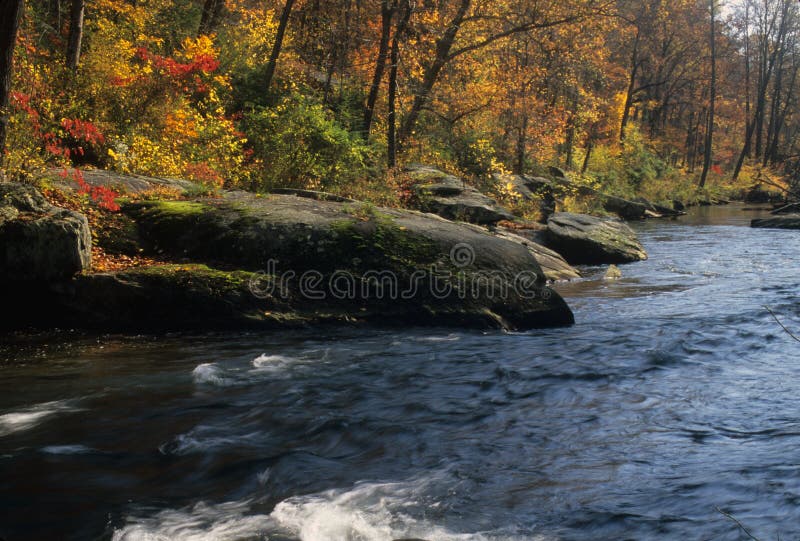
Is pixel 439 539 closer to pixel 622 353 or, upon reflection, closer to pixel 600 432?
pixel 600 432

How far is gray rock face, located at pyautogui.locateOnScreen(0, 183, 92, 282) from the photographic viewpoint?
7.04 meters

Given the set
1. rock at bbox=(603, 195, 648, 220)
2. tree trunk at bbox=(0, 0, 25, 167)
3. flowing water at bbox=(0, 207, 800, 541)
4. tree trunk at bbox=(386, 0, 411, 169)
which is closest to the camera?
flowing water at bbox=(0, 207, 800, 541)

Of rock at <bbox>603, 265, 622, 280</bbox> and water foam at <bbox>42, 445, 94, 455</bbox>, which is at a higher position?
rock at <bbox>603, 265, 622, 280</bbox>

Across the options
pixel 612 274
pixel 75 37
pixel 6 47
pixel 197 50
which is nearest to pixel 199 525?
pixel 6 47

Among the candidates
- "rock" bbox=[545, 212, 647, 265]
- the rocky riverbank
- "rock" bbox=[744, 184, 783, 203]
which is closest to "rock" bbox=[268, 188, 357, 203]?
the rocky riverbank

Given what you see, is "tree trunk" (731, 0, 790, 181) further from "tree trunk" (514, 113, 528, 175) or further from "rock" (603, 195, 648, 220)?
"tree trunk" (514, 113, 528, 175)

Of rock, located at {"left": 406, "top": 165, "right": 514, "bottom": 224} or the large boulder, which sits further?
rock, located at {"left": 406, "top": 165, "right": 514, "bottom": 224}

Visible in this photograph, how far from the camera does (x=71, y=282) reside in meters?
7.29

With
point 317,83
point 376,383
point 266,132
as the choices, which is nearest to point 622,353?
point 376,383

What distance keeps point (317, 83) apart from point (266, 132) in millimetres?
7035

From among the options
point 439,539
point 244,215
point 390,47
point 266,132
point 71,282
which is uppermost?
point 390,47

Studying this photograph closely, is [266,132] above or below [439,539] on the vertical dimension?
above

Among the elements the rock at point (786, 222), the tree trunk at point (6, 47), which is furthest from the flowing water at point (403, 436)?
the rock at point (786, 222)

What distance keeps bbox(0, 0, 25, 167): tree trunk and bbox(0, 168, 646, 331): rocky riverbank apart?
55.3 inches
